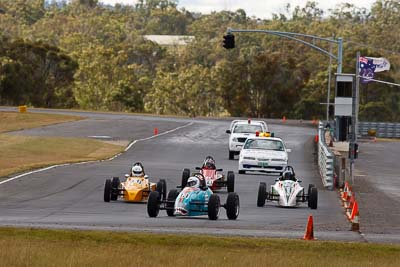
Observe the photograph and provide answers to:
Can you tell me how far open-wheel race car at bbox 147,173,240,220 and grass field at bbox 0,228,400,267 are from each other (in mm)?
4254

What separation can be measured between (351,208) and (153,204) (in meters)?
6.10

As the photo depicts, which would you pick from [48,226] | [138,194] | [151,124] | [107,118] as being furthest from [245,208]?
[107,118]

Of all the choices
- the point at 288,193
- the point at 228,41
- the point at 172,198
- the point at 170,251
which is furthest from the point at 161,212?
the point at 228,41

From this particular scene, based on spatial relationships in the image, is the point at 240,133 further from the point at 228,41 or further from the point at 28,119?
the point at 28,119

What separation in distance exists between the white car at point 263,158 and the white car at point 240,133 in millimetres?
8686

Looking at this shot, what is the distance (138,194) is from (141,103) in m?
94.6

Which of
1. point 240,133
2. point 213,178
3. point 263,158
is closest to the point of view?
point 213,178

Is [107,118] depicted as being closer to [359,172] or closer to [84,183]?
[359,172]

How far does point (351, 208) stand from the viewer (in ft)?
90.5

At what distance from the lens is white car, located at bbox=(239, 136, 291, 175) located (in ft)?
131

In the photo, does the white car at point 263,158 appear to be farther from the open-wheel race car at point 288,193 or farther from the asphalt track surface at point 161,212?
the open-wheel race car at point 288,193

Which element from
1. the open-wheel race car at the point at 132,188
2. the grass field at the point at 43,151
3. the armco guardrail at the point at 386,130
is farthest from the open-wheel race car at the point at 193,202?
the armco guardrail at the point at 386,130

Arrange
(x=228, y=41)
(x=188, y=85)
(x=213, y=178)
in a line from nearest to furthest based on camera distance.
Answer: (x=213, y=178), (x=228, y=41), (x=188, y=85)

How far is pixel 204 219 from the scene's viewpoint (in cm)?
2434
